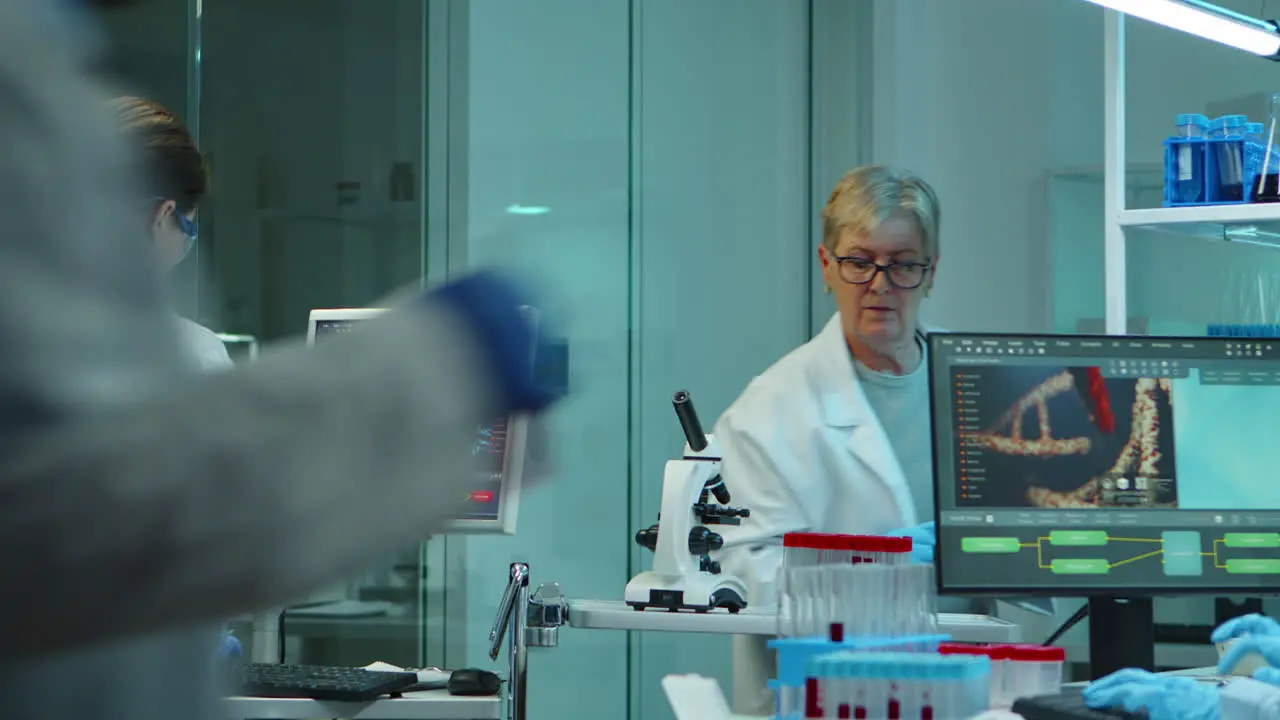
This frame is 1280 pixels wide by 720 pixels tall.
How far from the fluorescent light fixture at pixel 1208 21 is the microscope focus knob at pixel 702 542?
115 centimetres

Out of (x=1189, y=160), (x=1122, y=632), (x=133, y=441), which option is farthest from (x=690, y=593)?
(x=133, y=441)

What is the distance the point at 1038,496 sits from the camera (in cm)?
206

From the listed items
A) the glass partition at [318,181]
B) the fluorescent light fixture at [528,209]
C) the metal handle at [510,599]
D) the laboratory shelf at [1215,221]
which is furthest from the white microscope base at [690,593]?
the fluorescent light fixture at [528,209]

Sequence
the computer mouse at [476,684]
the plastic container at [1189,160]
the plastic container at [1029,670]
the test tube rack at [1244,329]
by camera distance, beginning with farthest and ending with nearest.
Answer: the plastic container at [1189,160] < the test tube rack at [1244,329] < the computer mouse at [476,684] < the plastic container at [1029,670]

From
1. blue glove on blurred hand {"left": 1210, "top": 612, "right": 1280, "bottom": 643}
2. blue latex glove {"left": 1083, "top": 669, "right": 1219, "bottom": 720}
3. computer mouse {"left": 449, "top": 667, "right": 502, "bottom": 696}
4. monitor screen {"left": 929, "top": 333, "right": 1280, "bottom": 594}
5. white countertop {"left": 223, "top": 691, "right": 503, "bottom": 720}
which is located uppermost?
monitor screen {"left": 929, "top": 333, "right": 1280, "bottom": 594}

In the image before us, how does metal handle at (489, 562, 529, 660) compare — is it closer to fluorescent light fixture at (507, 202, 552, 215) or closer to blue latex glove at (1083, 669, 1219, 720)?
blue latex glove at (1083, 669, 1219, 720)

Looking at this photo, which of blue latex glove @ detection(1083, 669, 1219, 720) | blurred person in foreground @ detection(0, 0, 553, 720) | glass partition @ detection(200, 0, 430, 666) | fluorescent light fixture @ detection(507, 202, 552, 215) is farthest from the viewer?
fluorescent light fixture @ detection(507, 202, 552, 215)

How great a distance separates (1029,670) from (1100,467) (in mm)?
332

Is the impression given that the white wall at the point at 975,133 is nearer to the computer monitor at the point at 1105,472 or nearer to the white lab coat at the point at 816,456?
the white lab coat at the point at 816,456

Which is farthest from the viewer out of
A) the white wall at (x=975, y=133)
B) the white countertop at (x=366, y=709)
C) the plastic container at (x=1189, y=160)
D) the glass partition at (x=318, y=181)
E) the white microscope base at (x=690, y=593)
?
the white wall at (x=975, y=133)

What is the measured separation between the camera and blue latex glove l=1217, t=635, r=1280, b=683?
6.46ft

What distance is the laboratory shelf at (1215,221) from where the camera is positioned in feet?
9.79

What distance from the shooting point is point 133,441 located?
1.44 ft

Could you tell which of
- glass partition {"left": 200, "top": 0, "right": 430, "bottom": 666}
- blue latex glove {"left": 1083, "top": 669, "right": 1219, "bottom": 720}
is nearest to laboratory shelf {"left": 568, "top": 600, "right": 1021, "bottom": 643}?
blue latex glove {"left": 1083, "top": 669, "right": 1219, "bottom": 720}
